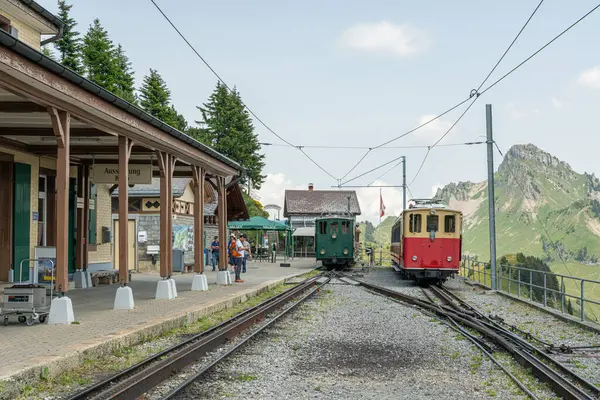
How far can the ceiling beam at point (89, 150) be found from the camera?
14.9 m

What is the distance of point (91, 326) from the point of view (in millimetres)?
10078

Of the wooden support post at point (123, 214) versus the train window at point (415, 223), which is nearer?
the wooden support post at point (123, 214)

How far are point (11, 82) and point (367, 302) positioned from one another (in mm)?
11154

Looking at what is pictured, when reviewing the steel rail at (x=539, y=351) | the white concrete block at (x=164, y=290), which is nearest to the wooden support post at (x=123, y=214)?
the white concrete block at (x=164, y=290)

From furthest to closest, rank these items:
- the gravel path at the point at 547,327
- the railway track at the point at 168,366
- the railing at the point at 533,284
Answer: the railing at the point at 533,284
the gravel path at the point at 547,327
the railway track at the point at 168,366

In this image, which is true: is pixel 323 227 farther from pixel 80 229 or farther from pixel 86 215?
pixel 80 229

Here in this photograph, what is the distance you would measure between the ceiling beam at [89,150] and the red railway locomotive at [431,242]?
10.6m

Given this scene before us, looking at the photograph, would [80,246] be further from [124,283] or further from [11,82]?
[11,82]

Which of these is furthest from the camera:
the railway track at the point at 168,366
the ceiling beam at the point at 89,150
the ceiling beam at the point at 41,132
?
the ceiling beam at the point at 89,150

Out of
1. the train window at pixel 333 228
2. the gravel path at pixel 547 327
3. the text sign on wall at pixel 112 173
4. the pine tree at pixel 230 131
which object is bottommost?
the gravel path at pixel 547 327

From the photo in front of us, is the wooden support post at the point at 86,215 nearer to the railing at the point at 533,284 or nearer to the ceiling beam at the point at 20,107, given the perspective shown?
the ceiling beam at the point at 20,107

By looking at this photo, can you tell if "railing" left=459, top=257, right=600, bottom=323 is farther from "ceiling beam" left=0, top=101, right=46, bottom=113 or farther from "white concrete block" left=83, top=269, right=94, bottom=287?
"white concrete block" left=83, top=269, right=94, bottom=287

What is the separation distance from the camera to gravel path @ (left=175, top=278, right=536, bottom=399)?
23.1 ft

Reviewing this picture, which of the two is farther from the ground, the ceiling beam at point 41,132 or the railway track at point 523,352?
the ceiling beam at point 41,132
